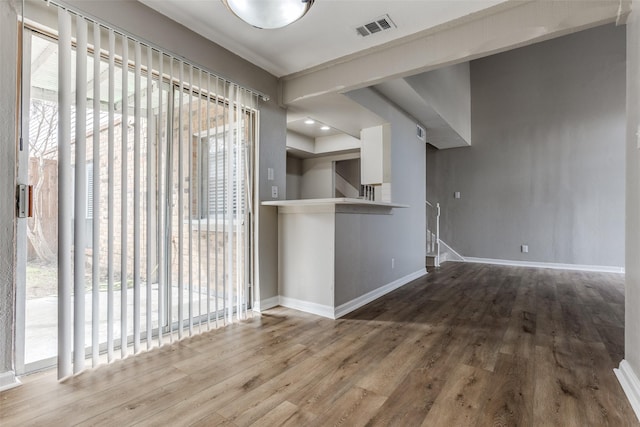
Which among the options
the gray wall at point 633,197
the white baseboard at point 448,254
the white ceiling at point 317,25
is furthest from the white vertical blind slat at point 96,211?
the white baseboard at point 448,254

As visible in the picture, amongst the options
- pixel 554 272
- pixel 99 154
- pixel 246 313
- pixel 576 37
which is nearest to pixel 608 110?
pixel 576 37

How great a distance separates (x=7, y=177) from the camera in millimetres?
1718

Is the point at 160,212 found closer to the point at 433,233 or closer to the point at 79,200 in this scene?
the point at 79,200

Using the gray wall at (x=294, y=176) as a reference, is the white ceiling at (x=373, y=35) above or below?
above

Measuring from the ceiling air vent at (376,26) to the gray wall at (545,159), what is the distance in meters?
5.28

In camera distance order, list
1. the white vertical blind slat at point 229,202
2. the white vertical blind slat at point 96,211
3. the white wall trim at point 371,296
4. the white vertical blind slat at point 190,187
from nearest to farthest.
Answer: the white vertical blind slat at point 96,211 < the white vertical blind slat at point 190,187 < the white vertical blind slat at point 229,202 < the white wall trim at point 371,296

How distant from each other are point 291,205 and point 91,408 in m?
2.18

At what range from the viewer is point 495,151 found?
22.0ft

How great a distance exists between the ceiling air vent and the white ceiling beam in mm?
231

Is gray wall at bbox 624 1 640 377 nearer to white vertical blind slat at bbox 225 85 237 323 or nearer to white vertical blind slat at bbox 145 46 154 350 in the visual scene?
white vertical blind slat at bbox 225 85 237 323

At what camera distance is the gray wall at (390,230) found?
3252 millimetres

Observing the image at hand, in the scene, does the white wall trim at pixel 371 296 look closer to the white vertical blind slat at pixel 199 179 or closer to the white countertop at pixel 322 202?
the white countertop at pixel 322 202

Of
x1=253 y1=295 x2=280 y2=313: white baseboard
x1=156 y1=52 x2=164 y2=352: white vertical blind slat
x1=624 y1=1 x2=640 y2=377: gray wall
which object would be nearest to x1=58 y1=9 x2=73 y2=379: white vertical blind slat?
x1=156 y1=52 x2=164 y2=352: white vertical blind slat

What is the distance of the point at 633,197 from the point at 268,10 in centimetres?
229
